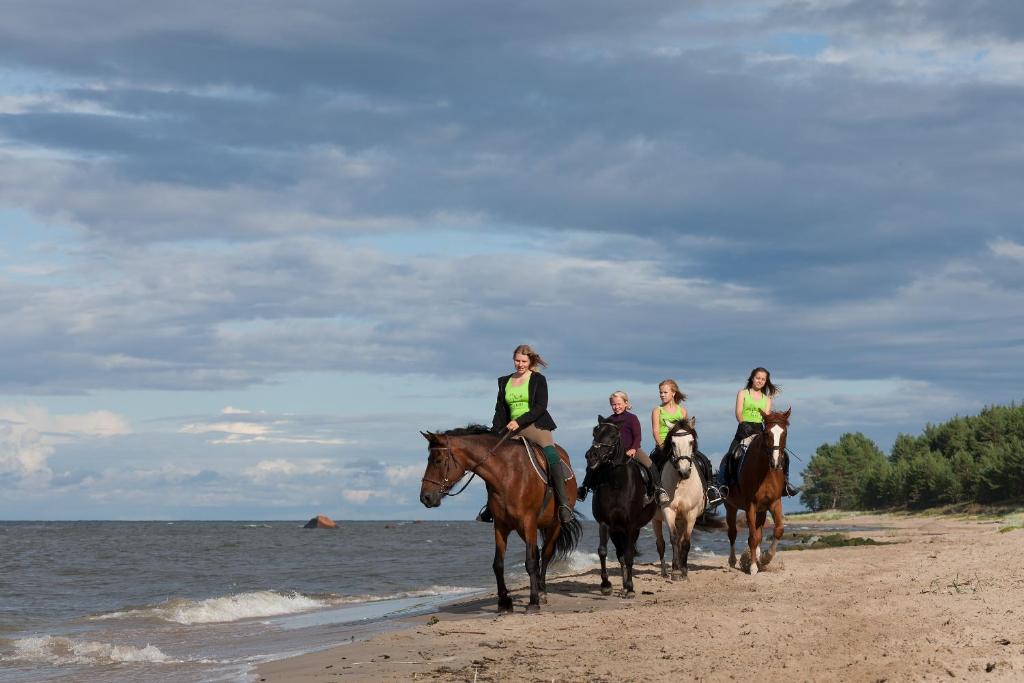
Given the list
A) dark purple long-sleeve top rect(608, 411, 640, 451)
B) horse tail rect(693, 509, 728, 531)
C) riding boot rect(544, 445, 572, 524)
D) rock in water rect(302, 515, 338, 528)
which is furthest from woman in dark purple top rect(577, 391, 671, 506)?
rock in water rect(302, 515, 338, 528)

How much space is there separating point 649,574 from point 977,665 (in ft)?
35.9

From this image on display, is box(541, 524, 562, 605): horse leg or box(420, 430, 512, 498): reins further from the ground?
box(420, 430, 512, 498): reins

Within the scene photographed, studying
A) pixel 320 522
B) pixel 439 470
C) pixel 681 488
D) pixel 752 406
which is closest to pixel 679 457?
pixel 681 488

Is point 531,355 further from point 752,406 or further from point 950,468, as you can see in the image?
point 950,468

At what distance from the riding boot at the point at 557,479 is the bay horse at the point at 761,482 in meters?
3.94

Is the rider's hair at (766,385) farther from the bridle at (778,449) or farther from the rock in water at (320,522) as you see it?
the rock in water at (320,522)

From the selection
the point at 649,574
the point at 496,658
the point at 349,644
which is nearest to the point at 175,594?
the point at 649,574

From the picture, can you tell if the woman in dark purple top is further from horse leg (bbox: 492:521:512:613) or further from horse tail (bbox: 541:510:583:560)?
horse leg (bbox: 492:521:512:613)

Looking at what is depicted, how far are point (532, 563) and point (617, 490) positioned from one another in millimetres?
1926

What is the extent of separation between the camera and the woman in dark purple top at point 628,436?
50.9ft

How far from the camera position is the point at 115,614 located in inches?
929

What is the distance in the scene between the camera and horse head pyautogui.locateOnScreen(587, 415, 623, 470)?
15.1 metres

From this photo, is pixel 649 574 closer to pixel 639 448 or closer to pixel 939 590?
pixel 639 448

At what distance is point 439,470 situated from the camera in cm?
1307
